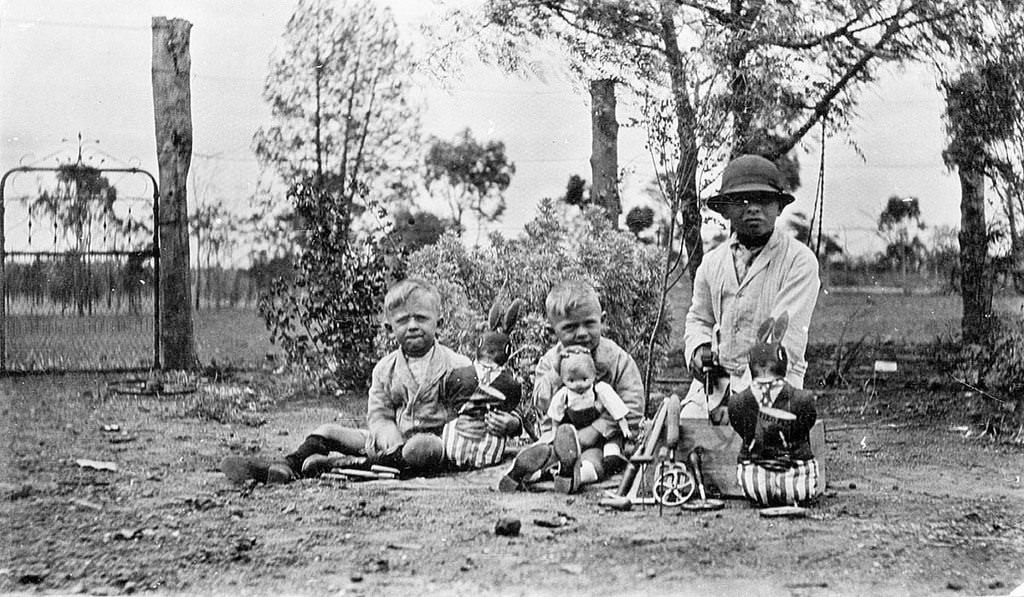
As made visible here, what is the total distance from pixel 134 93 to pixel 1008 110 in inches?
141

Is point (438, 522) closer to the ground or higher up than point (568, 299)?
closer to the ground

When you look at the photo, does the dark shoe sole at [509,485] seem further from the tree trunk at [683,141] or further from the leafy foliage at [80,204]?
the leafy foliage at [80,204]

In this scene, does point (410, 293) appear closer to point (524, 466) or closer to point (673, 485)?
point (524, 466)

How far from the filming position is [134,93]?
3998 millimetres

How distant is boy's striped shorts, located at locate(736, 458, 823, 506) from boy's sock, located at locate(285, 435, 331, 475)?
159 centimetres

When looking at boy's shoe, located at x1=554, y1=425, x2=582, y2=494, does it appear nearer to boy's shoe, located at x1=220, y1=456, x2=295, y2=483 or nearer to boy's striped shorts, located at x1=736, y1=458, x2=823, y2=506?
boy's striped shorts, located at x1=736, y1=458, x2=823, y2=506

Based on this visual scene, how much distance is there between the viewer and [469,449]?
3834mm

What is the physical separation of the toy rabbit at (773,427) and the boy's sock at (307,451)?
5.17 ft

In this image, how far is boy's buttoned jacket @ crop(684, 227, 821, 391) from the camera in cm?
354

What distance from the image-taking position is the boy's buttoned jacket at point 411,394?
387 centimetres

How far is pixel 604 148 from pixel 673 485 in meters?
1.41

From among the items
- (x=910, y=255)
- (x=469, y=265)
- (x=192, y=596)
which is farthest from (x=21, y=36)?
(x=910, y=255)

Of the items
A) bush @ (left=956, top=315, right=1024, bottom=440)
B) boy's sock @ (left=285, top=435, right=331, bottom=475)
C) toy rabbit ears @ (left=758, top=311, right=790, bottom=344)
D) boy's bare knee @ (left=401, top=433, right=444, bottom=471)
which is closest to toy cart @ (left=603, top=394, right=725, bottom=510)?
toy rabbit ears @ (left=758, top=311, right=790, bottom=344)

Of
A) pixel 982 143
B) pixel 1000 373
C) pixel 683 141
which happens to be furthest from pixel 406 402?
pixel 982 143
